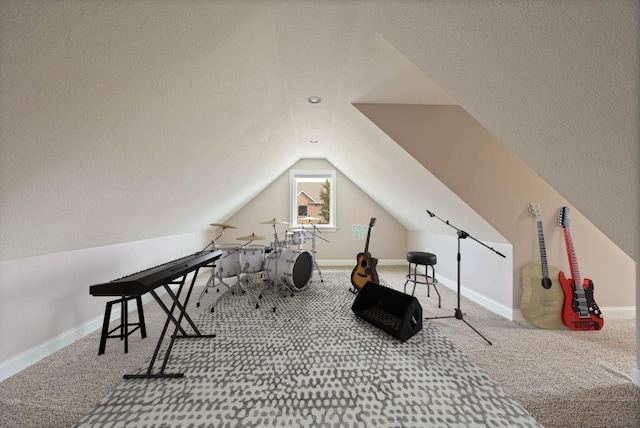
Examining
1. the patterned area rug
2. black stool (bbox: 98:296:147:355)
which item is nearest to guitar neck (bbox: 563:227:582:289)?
the patterned area rug

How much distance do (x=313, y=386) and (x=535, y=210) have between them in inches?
115

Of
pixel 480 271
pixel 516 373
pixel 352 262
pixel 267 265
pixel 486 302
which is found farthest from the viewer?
pixel 352 262

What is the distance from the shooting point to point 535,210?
268cm

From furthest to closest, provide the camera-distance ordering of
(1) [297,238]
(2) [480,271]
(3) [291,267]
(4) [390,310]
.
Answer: (1) [297,238]
(3) [291,267]
(2) [480,271]
(4) [390,310]

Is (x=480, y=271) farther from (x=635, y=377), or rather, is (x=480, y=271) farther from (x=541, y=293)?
(x=635, y=377)

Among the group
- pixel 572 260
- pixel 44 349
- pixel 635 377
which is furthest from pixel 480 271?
pixel 44 349

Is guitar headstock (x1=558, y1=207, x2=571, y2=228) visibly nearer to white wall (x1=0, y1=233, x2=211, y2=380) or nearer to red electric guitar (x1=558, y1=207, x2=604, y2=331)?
red electric guitar (x1=558, y1=207, x2=604, y2=331)

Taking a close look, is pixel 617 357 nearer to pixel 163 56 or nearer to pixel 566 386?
pixel 566 386

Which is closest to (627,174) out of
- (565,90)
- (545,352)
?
(565,90)

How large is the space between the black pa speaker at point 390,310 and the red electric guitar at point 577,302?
1.59 meters

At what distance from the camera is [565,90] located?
106cm

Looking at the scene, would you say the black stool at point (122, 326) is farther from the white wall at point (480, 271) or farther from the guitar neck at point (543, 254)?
the guitar neck at point (543, 254)

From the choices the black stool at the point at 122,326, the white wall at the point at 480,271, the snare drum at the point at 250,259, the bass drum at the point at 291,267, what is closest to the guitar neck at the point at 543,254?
the white wall at the point at 480,271

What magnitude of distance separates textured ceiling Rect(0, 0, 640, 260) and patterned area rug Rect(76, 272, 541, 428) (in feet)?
4.48
